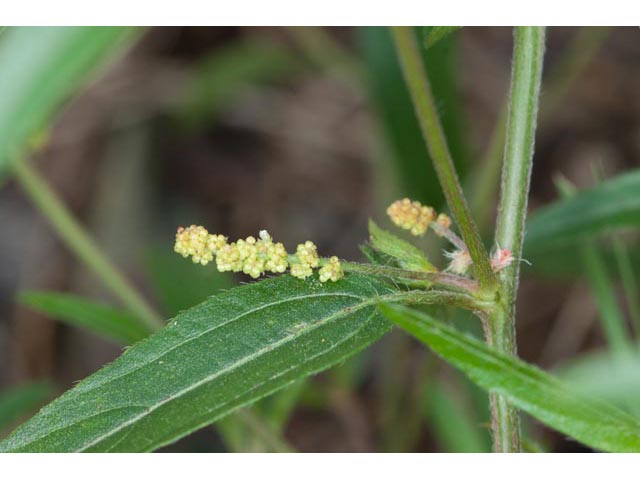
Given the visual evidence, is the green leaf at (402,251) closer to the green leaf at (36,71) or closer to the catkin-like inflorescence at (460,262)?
the catkin-like inflorescence at (460,262)

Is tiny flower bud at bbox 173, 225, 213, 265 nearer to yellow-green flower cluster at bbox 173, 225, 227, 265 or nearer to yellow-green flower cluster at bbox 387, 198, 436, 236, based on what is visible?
yellow-green flower cluster at bbox 173, 225, 227, 265

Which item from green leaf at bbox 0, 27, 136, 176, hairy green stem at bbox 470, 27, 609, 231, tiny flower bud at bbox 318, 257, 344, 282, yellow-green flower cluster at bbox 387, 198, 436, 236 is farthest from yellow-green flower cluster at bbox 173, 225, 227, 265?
hairy green stem at bbox 470, 27, 609, 231

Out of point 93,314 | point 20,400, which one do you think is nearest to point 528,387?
point 93,314

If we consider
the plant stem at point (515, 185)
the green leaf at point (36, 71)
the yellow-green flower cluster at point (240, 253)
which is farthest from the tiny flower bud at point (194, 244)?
the green leaf at point (36, 71)

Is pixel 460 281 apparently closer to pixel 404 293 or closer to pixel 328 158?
pixel 404 293

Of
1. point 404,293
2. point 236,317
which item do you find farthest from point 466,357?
point 236,317
